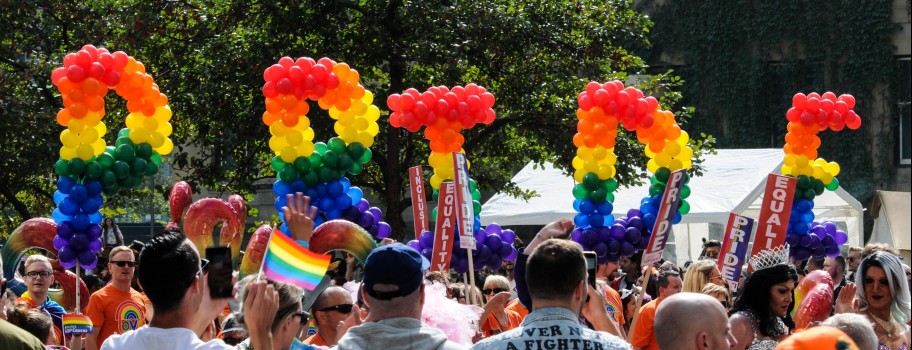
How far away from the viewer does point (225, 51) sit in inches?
666

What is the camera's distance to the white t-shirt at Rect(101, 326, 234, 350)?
3.93 metres

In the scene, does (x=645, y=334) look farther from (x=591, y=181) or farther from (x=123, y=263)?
(x=123, y=263)

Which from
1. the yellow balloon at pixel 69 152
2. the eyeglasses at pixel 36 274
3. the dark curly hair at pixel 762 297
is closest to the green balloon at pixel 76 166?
the yellow balloon at pixel 69 152

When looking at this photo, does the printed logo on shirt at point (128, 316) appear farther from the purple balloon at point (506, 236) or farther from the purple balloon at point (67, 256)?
the purple balloon at point (506, 236)

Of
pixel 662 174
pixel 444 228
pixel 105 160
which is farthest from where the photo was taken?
pixel 662 174

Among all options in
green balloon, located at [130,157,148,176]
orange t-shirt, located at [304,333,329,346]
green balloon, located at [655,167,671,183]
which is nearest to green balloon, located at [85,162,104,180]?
green balloon, located at [130,157,148,176]

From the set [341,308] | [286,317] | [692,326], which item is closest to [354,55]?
[341,308]

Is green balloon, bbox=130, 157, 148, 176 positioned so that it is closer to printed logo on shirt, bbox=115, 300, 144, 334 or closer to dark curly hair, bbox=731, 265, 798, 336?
printed logo on shirt, bbox=115, 300, 144, 334

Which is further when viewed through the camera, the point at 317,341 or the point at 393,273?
the point at 317,341

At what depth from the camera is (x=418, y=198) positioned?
10.1 meters

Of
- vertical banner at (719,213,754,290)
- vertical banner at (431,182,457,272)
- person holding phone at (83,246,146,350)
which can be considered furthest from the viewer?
vertical banner at (719,213,754,290)

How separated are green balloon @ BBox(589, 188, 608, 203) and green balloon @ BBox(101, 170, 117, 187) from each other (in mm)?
Result: 3816

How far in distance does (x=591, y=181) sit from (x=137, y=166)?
12.0 ft

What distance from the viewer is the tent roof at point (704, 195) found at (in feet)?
56.5
